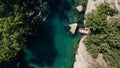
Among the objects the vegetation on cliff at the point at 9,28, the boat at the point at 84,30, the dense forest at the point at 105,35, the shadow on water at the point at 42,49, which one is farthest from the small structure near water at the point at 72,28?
the vegetation on cliff at the point at 9,28

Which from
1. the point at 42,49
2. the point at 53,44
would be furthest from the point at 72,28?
the point at 42,49

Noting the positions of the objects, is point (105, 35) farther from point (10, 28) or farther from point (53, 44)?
point (10, 28)

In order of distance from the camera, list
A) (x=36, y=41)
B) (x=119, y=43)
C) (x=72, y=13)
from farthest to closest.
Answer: (x=72, y=13)
(x=36, y=41)
(x=119, y=43)

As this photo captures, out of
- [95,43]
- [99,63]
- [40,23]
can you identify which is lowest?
[99,63]

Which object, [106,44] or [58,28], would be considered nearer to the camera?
[106,44]

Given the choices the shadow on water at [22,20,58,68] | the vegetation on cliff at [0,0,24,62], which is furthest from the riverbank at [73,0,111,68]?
the vegetation on cliff at [0,0,24,62]

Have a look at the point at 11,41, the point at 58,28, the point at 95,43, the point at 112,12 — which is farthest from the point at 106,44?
the point at 11,41

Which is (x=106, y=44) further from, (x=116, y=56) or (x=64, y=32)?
(x=64, y=32)

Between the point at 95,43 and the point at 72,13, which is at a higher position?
the point at 72,13
